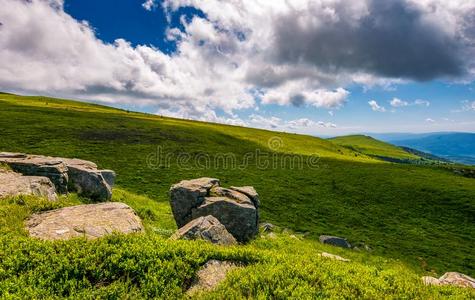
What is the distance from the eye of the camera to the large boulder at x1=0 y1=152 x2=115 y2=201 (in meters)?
23.7

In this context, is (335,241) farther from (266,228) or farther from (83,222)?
(83,222)

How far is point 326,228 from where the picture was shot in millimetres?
37000

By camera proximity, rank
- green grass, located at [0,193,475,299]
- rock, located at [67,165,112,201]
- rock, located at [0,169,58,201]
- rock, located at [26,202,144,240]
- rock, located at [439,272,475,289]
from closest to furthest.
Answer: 1. green grass, located at [0,193,475,299]
2. rock, located at [26,202,144,240]
3. rock, located at [439,272,475,289]
4. rock, located at [0,169,58,201]
5. rock, located at [67,165,112,201]

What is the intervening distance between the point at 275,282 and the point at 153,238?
478 centimetres

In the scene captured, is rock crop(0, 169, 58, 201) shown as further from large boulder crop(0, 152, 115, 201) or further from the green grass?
the green grass

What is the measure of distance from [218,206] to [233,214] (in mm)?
1187

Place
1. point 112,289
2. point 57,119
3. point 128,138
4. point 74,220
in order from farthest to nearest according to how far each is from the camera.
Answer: point 57,119 → point 128,138 → point 74,220 → point 112,289

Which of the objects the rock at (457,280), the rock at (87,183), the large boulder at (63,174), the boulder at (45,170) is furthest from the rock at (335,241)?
the boulder at (45,170)

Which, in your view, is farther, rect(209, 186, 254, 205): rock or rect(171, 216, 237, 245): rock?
rect(209, 186, 254, 205): rock

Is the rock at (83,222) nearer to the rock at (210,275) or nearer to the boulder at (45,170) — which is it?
the rock at (210,275)

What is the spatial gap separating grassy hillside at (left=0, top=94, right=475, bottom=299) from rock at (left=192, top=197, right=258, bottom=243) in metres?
1.35

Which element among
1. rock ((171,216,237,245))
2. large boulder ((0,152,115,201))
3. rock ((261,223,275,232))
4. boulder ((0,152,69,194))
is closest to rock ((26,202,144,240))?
rock ((171,216,237,245))

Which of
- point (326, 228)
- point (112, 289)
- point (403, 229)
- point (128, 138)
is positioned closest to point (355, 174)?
point (403, 229)

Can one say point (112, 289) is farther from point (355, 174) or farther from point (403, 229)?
point (355, 174)
